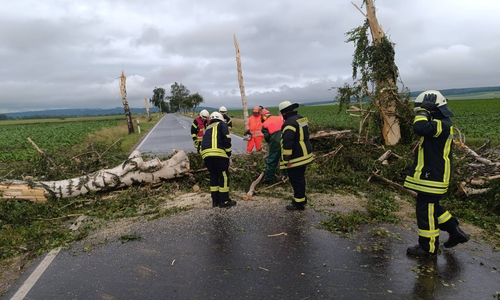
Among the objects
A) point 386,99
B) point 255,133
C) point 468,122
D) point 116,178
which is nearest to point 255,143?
point 255,133

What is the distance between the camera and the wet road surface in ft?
10.8

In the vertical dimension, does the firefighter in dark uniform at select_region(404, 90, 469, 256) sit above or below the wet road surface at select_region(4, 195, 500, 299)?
above

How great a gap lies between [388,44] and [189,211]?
27.5 ft

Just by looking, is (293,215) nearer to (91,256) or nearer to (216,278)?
(216,278)

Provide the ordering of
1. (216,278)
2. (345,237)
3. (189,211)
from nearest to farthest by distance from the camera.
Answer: (216,278) < (345,237) < (189,211)

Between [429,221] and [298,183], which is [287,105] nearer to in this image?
[298,183]

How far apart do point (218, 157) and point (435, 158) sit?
3.58 m

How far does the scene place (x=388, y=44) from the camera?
10320 millimetres

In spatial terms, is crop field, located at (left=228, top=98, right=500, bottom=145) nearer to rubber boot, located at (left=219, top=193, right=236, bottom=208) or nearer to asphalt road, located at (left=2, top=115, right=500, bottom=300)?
rubber boot, located at (left=219, top=193, right=236, bottom=208)

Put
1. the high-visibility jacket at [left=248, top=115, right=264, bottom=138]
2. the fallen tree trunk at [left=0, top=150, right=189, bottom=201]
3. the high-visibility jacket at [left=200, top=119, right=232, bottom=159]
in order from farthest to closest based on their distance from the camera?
the high-visibility jacket at [left=248, top=115, right=264, bottom=138], the fallen tree trunk at [left=0, top=150, right=189, bottom=201], the high-visibility jacket at [left=200, top=119, right=232, bottom=159]

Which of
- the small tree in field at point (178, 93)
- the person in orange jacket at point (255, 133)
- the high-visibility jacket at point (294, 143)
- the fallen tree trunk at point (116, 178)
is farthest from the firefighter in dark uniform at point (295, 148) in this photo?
the small tree in field at point (178, 93)

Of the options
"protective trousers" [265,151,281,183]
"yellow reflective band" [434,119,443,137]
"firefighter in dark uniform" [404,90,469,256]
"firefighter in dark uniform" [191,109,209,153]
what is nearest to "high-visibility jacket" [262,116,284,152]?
"protective trousers" [265,151,281,183]

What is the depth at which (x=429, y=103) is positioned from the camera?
3.78 meters

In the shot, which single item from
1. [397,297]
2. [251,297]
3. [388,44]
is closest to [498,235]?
[397,297]
